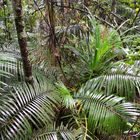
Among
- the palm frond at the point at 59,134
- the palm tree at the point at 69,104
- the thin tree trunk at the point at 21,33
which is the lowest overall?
the palm frond at the point at 59,134

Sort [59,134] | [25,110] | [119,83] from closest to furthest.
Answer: [59,134] < [25,110] < [119,83]

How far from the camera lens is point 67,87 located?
11.8ft

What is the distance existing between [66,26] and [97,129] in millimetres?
1857

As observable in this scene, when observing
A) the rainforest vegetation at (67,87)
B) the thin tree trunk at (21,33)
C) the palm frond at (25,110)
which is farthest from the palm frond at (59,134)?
the thin tree trunk at (21,33)

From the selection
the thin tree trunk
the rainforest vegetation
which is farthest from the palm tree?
the thin tree trunk

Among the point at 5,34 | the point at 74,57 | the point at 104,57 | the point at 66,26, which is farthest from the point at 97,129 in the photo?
the point at 5,34

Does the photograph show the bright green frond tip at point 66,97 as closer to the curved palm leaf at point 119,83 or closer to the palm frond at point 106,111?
the palm frond at point 106,111

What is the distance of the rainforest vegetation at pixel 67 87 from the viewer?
2.79m

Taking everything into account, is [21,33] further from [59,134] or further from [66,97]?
[59,134]

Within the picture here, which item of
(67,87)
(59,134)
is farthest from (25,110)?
(67,87)

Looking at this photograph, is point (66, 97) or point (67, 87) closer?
point (66, 97)

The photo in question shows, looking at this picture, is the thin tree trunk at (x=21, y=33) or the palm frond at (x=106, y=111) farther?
the palm frond at (x=106, y=111)

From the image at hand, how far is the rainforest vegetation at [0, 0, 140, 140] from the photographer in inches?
110

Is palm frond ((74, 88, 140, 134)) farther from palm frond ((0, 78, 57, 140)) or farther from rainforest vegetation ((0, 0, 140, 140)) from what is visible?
palm frond ((0, 78, 57, 140))
